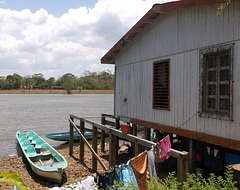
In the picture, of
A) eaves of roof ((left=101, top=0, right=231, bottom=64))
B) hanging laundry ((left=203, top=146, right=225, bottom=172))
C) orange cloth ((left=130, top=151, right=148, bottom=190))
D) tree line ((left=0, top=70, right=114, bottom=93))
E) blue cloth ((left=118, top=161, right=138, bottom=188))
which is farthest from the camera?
tree line ((left=0, top=70, right=114, bottom=93))

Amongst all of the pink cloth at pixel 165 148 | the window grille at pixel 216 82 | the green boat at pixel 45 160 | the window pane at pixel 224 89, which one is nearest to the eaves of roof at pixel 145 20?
the window grille at pixel 216 82

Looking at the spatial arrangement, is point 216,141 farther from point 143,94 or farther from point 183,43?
point 143,94

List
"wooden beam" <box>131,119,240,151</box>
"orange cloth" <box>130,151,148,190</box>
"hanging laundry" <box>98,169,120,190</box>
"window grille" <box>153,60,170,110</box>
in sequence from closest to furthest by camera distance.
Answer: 1. "hanging laundry" <box>98,169,120,190</box>
2. "orange cloth" <box>130,151,148,190</box>
3. "wooden beam" <box>131,119,240,151</box>
4. "window grille" <box>153,60,170,110</box>

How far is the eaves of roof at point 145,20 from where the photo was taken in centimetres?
688

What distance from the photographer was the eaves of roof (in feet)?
22.6

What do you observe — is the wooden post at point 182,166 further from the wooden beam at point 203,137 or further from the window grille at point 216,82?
the window grille at point 216,82

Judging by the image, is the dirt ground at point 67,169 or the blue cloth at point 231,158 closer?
the blue cloth at point 231,158

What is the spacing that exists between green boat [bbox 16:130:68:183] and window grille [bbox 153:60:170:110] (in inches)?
187

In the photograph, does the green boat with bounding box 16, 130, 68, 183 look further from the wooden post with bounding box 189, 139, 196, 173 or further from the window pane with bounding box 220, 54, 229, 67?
the window pane with bounding box 220, 54, 229, 67

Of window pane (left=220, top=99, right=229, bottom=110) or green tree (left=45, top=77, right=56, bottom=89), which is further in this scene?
green tree (left=45, top=77, right=56, bottom=89)

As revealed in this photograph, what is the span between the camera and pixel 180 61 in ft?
25.3

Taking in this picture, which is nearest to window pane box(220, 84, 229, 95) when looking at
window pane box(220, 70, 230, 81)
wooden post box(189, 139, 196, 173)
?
window pane box(220, 70, 230, 81)

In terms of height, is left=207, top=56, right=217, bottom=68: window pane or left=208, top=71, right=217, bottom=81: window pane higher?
left=207, top=56, right=217, bottom=68: window pane

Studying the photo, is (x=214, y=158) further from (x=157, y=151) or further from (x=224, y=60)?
(x=224, y=60)
